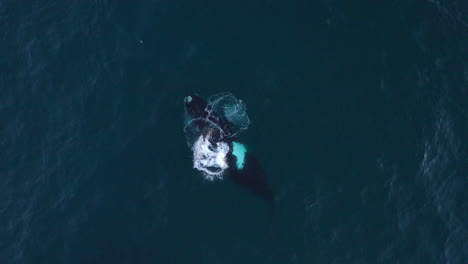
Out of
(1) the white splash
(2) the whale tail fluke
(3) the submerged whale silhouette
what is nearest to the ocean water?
(2) the whale tail fluke

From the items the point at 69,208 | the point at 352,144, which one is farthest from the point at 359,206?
the point at 69,208

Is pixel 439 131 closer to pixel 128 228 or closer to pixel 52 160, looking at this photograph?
pixel 128 228

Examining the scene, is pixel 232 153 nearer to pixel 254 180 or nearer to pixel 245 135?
pixel 245 135

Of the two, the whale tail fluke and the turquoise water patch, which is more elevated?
the turquoise water patch

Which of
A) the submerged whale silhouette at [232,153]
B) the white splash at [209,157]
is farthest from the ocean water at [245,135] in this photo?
the white splash at [209,157]

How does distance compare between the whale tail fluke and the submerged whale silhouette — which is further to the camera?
the submerged whale silhouette

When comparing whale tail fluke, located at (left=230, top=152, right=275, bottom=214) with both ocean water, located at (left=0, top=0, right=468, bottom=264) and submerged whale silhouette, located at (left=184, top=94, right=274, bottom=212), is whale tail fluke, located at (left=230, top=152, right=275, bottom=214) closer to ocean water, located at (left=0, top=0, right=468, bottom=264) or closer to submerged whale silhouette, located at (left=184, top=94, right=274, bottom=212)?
submerged whale silhouette, located at (left=184, top=94, right=274, bottom=212)

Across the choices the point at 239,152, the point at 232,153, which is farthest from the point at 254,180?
the point at 232,153
